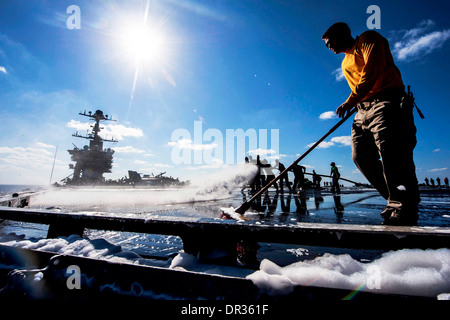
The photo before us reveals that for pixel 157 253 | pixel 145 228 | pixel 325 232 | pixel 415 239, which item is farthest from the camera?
pixel 157 253

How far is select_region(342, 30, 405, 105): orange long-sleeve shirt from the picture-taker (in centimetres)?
198

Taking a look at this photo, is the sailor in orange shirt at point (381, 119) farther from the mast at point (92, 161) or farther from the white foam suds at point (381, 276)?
the mast at point (92, 161)

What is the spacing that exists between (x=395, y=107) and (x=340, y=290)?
2.01 m

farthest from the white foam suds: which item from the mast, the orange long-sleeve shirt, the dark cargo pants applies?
the mast

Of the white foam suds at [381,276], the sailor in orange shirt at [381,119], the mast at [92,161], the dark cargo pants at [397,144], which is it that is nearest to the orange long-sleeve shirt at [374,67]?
the sailor in orange shirt at [381,119]

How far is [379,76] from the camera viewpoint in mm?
2004

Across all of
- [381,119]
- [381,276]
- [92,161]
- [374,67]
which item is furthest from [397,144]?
[92,161]

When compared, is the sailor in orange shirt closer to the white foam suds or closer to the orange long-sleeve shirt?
the orange long-sleeve shirt

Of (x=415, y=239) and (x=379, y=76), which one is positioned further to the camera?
(x=379, y=76)

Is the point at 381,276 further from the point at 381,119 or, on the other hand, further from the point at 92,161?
the point at 92,161

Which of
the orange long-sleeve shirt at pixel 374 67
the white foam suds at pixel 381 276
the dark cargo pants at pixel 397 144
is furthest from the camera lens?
the orange long-sleeve shirt at pixel 374 67

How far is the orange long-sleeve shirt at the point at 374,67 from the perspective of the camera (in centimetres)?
198
